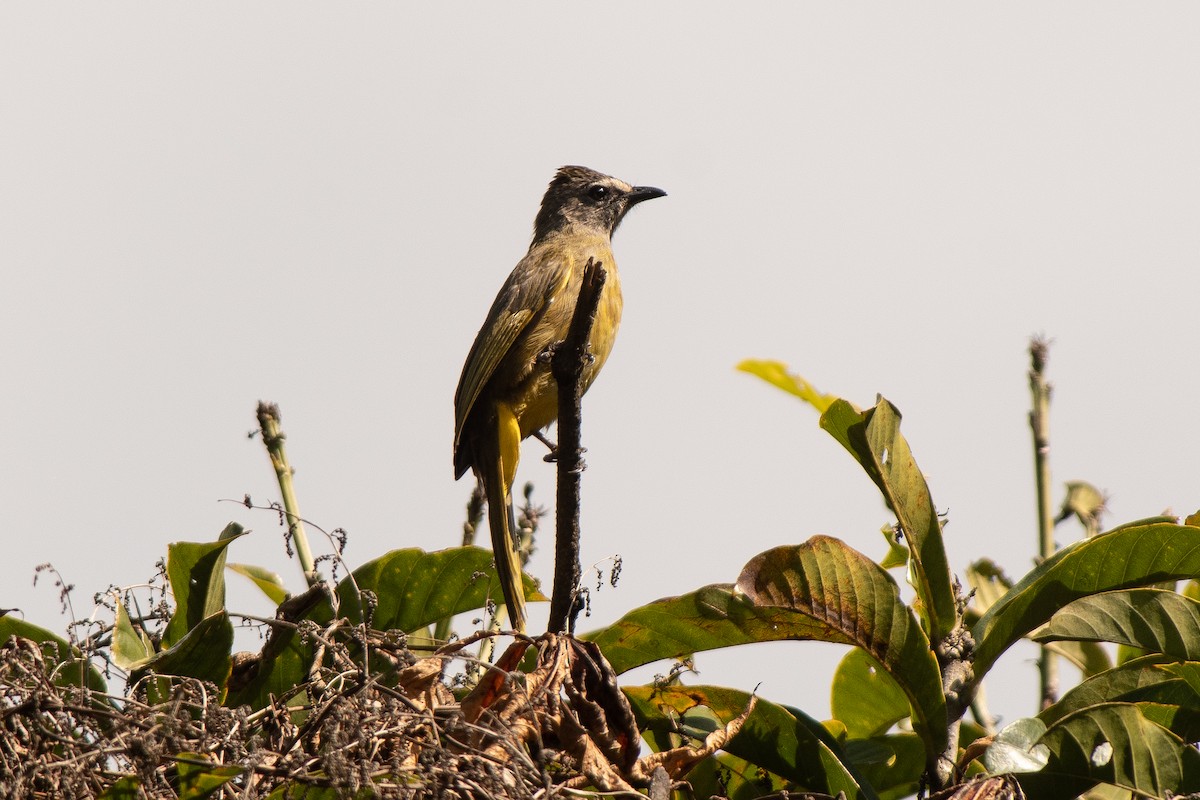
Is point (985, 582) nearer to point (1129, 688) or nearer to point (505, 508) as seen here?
point (1129, 688)

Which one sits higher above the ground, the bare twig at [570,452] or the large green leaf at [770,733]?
the bare twig at [570,452]

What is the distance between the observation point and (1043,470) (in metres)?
4.04

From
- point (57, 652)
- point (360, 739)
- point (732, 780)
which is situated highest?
point (57, 652)

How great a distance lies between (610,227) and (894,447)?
16.0ft

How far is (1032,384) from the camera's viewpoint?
170 inches

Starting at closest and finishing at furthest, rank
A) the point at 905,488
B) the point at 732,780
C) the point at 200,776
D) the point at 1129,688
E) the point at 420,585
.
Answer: the point at 200,776 → the point at 905,488 → the point at 1129,688 → the point at 732,780 → the point at 420,585

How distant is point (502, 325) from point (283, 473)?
230 centimetres

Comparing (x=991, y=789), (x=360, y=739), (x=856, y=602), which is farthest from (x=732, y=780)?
(x=360, y=739)

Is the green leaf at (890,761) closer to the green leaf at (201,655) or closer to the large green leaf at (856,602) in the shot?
the large green leaf at (856,602)

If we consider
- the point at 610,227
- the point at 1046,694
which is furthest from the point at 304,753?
the point at 610,227

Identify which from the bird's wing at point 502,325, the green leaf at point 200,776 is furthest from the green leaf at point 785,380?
the green leaf at point 200,776

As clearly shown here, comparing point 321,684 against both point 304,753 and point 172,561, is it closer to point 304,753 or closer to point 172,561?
point 304,753

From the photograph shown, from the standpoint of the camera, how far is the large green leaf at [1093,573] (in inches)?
119

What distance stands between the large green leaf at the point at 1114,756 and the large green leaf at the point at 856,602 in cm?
25
